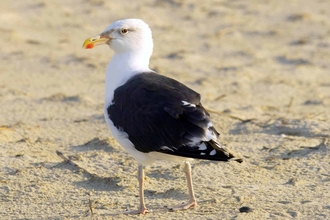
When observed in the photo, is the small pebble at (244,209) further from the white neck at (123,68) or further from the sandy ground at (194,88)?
the white neck at (123,68)

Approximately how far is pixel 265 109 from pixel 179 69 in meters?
1.90

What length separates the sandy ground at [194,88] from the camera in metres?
5.16

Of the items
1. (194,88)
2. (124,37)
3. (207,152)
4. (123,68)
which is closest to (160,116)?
(207,152)

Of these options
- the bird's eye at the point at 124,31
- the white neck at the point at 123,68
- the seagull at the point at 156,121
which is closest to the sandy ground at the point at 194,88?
the seagull at the point at 156,121

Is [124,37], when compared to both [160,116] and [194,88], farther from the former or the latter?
[194,88]

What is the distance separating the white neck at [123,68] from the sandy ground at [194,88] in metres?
0.75

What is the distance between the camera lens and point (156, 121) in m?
4.77

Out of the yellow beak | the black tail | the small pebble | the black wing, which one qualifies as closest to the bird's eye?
the yellow beak

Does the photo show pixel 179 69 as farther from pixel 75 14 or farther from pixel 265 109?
pixel 75 14

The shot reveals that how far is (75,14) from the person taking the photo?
1185 cm

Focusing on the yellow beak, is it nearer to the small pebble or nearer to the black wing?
the black wing

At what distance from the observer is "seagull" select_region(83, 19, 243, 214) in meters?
4.61

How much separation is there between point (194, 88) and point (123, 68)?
11.5ft

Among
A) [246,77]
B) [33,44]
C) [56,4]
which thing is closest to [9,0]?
[56,4]
